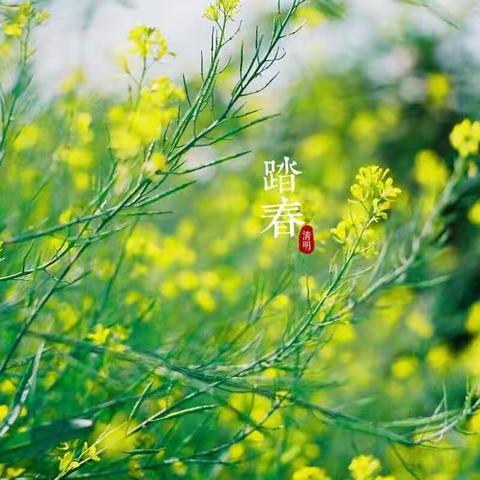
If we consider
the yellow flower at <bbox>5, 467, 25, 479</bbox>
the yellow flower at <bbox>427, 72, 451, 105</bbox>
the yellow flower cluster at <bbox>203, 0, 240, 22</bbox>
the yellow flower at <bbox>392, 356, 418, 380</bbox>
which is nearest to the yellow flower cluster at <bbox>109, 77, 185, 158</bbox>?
the yellow flower cluster at <bbox>203, 0, 240, 22</bbox>

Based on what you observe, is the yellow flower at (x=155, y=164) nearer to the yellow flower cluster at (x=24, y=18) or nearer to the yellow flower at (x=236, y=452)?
the yellow flower cluster at (x=24, y=18)

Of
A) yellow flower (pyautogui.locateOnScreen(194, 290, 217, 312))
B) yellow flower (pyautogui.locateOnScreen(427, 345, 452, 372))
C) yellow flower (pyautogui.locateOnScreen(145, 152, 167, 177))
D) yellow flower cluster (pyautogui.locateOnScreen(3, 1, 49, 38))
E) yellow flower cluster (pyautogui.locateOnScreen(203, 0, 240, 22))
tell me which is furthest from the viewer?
yellow flower (pyautogui.locateOnScreen(427, 345, 452, 372))

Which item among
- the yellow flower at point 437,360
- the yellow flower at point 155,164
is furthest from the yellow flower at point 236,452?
the yellow flower at point 437,360

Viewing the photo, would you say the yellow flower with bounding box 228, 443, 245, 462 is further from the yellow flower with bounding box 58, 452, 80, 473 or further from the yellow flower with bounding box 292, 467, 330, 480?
the yellow flower with bounding box 58, 452, 80, 473

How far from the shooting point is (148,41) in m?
1.43

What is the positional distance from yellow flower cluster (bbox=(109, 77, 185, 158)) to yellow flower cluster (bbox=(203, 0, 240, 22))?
145 mm

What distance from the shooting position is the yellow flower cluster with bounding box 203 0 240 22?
Result: 4.42ft

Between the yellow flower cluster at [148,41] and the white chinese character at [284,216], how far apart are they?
0.41m

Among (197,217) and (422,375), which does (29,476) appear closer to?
(422,375)

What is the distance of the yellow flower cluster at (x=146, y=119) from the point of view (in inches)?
49.8

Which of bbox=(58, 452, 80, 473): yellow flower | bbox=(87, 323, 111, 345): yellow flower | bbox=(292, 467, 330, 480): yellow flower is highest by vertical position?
bbox=(87, 323, 111, 345): yellow flower

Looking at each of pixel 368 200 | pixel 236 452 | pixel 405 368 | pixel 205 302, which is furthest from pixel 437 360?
pixel 368 200

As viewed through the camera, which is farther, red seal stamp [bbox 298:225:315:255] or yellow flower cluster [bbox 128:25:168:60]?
red seal stamp [bbox 298:225:315:255]

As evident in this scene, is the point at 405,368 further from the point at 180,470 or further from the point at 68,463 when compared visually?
the point at 68,463
